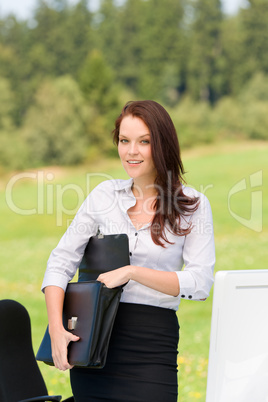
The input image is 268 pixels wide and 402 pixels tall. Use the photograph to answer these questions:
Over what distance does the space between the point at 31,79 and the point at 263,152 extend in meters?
15.4

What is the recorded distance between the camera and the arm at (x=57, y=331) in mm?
2125

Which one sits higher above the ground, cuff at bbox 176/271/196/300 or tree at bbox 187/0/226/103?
tree at bbox 187/0/226/103

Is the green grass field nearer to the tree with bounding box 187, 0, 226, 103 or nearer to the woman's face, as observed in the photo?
the woman's face

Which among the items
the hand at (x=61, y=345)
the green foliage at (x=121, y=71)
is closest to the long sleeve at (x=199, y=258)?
the hand at (x=61, y=345)

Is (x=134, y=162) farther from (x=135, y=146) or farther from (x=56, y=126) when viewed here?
(x=56, y=126)

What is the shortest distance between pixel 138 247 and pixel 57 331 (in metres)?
0.40

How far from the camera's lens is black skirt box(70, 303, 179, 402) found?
2225mm

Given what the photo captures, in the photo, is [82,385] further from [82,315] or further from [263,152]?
[263,152]

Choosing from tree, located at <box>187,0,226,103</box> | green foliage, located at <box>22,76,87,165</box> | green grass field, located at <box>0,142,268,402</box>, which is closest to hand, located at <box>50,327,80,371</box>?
green grass field, located at <box>0,142,268,402</box>

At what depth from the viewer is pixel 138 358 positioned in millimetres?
2246

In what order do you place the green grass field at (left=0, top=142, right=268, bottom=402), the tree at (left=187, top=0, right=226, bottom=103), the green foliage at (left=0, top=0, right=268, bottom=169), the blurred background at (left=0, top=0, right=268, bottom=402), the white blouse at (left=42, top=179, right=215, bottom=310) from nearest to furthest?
the white blouse at (left=42, top=179, right=215, bottom=310) < the green grass field at (left=0, top=142, right=268, bottom=402) < the blurred background at (left=0, top=0, right=268, bottom=402) < the green foliage at (left=0, top=0, right=268, bottom=169) < the tree at (left=187, top=0, right=226, bottom=103)

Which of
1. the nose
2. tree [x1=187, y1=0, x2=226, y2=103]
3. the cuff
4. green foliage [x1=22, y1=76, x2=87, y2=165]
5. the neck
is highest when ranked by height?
tree [x1=187, y1=0, x2=226, y2=103]

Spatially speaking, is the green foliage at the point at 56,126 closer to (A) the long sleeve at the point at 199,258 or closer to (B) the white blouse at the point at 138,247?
(B) the white blouse at the point at 138,247

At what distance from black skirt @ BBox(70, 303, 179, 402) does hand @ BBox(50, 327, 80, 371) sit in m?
0.19
